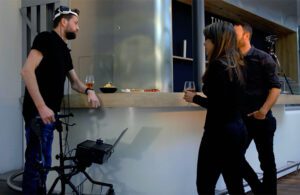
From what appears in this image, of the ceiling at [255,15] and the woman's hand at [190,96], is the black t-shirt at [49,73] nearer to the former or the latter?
the woman's hand at [190,96]

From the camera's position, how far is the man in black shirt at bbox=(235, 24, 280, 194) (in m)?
2.49

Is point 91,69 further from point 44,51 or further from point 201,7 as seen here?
point 44,51

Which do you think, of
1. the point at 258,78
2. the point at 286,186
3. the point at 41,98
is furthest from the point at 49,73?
the point at 286,186

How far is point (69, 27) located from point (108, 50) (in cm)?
158

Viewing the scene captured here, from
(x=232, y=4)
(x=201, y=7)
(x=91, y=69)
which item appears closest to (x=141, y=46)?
(x=91, y=69)

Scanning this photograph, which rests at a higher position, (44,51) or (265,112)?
(44,51)

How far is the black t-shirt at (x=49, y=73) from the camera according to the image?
2217 mm

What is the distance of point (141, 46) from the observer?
13.4 feet

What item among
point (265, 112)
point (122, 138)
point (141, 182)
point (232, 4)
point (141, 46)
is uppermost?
point (232, 4)

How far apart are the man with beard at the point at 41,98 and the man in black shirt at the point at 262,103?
1214 millimetres

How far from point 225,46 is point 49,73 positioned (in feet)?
3.40

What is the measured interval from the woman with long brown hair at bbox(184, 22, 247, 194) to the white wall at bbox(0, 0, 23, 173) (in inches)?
113

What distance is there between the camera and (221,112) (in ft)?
6.04

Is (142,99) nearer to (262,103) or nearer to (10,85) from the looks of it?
(262,103)
